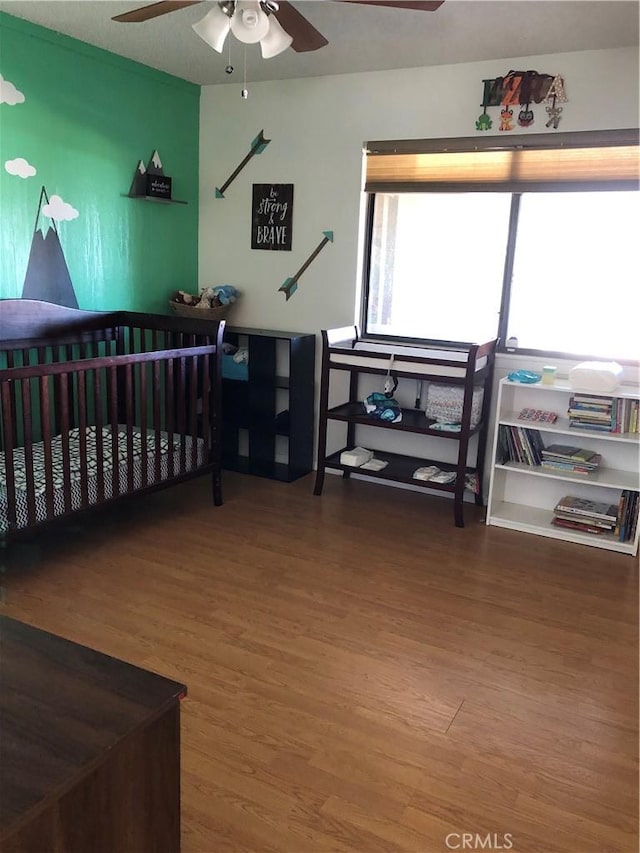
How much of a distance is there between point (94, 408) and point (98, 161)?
1.32 metres

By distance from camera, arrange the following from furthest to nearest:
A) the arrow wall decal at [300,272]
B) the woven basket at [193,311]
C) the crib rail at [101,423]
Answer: the woven basket at [193,311], the arrow wall decal at [300,272], the crib rail at [101,423]

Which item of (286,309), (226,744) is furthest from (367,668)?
(286,309)

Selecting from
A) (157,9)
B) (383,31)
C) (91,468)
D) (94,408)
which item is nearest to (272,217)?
(383,31)

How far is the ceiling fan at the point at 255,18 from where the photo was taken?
2.22 m

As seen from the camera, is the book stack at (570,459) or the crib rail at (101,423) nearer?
the crib rail at (101,423)

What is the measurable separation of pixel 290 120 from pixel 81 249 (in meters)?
1.42

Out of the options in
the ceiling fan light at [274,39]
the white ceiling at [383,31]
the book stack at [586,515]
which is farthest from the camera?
the book stack at [586,515]

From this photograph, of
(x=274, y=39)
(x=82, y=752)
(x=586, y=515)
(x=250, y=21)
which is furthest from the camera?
(x=586, y=515)

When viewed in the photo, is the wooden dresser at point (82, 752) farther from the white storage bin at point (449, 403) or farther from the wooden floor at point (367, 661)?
the white storage bin at point (449, 403)

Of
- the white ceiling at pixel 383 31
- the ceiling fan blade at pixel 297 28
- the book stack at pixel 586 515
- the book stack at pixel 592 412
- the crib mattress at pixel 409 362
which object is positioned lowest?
the book stack at pixel 586 515

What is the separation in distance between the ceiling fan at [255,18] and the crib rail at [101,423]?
4.24ft

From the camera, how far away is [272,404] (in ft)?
13.8

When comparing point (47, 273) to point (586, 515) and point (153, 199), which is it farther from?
point (586, 515)

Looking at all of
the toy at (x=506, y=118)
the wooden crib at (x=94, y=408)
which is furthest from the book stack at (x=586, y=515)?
the toy at (x=506, y=118)
